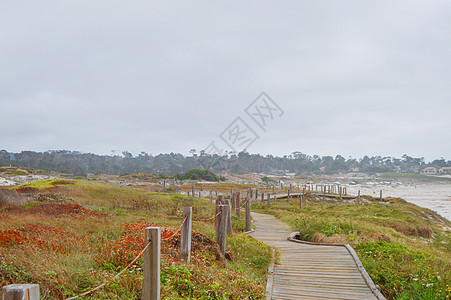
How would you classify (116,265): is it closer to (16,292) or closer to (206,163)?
(16,292)

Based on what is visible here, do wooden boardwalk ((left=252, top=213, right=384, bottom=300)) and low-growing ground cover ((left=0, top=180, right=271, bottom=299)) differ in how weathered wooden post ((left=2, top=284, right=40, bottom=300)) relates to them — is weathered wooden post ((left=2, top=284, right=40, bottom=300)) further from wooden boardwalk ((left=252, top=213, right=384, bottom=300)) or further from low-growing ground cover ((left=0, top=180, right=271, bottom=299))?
wooden boardwalk ((left=252, top=213, right=384, bottom=300))

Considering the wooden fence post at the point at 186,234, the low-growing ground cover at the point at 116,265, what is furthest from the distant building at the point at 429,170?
the wooden fence post at the point at 186,234

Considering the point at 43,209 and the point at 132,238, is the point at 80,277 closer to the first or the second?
the point at 132,238

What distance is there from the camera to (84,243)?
23.8 feet

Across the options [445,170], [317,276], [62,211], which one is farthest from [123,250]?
[445,170]

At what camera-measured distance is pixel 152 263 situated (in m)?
4.19

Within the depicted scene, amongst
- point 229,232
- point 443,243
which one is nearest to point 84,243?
point 229,232

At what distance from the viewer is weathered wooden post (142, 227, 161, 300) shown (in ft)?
13.6

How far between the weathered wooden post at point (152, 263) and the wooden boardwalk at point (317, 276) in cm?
315

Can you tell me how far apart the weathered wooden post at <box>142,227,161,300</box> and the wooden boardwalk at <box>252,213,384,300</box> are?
3.15m

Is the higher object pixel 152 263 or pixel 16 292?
pixel 16 292

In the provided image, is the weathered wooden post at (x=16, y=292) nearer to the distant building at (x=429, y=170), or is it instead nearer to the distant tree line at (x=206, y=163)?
the distant tree line at (x=206, y=163)

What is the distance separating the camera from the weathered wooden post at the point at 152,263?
4.15 meters

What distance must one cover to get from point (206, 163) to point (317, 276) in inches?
4702
